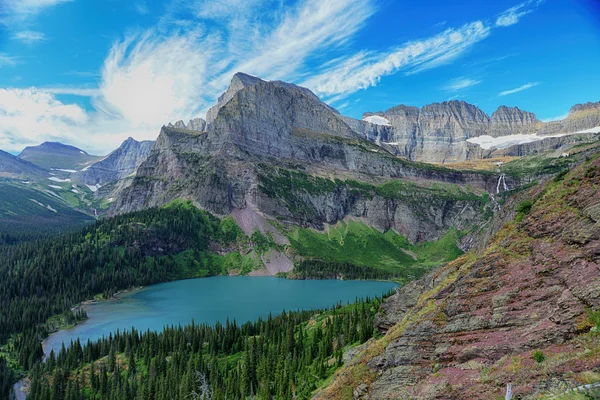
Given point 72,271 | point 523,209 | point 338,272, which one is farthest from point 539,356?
point 338,272

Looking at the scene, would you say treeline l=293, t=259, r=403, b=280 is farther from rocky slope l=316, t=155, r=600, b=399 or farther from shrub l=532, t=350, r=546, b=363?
shrub l=532, t=350, r=546, b=363

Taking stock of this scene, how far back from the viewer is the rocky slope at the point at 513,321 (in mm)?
21828

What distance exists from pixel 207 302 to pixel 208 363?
62819 millimetres

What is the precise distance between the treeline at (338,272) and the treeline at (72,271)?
49.2 metres

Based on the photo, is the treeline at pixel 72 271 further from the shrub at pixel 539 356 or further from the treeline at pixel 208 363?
the shrub at pixel 539 356

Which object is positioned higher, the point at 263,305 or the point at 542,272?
the point at 542,272

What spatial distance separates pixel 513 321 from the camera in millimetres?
25500

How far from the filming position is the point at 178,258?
197750mm

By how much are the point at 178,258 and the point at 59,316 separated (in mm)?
80075

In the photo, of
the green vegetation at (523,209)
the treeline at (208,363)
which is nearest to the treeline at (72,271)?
the treeline at (208,363)


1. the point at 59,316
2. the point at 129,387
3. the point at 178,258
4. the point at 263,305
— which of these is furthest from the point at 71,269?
the point at 129,387

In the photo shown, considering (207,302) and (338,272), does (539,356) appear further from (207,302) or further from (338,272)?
(338,272)

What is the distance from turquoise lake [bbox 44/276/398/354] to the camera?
108 m

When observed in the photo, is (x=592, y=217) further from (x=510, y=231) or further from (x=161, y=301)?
(x=161, y=301)
